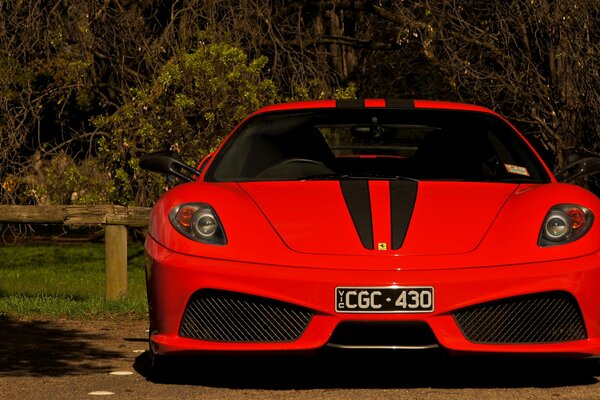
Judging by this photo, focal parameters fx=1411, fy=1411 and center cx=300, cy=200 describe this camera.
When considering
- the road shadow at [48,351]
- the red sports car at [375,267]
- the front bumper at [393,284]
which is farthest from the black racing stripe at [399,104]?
the road shadow at [48,351]

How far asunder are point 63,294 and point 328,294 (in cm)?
707

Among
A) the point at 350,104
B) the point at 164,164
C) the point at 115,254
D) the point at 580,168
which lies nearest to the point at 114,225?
the point at 115,254

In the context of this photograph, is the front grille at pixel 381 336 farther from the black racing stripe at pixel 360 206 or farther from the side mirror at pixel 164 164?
the side mirror at pixel 164 164

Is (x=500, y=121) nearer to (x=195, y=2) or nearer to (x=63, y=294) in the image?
(x=63, y=294)

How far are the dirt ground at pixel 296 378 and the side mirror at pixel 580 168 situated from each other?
980 millimetres

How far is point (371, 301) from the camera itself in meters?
5.84

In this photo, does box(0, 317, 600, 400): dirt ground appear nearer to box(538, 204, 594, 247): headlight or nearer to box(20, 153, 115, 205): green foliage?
box(538, 204, 594, 247): headlight

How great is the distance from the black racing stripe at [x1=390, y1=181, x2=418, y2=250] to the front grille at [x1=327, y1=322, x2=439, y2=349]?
1.15 ft

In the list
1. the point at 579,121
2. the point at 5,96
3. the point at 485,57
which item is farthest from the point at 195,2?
the point at 579,121

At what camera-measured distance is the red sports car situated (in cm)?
587

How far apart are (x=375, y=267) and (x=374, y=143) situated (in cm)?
189

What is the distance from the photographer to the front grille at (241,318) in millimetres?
5961

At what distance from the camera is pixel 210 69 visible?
15477 millimetres

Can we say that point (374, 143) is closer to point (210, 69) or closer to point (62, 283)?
point (210, 69)
